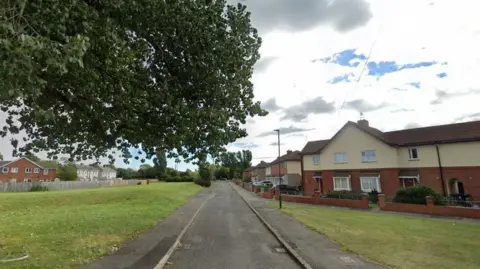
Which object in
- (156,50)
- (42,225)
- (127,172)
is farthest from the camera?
(127,172)

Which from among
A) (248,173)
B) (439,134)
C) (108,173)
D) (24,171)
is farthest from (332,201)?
(108,173)

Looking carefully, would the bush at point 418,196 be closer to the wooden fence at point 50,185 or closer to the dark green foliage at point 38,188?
the dark green foliage at point 38,188

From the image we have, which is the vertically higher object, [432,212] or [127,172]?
[127,172]

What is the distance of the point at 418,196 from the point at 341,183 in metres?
14.0

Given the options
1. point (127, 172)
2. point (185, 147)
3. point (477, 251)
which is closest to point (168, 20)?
point (185, 147)

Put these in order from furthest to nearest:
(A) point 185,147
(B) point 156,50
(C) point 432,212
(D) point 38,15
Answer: (C) point 432,212 → (A) point 185,147 → (B) point 156,50 → (D) point 38,15

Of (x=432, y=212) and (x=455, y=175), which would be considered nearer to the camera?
(x=432, y=212)

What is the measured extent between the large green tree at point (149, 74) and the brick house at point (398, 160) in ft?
79.7

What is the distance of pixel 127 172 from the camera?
121 metres

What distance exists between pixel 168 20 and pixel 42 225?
12995 millimetres

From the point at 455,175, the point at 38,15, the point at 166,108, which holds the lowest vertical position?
the point at 455,175

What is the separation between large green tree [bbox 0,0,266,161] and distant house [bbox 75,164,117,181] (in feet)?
315

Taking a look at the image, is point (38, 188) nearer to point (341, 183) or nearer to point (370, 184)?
point (341, 183)

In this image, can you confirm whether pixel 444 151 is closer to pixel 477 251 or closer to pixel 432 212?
pixel 432 212
